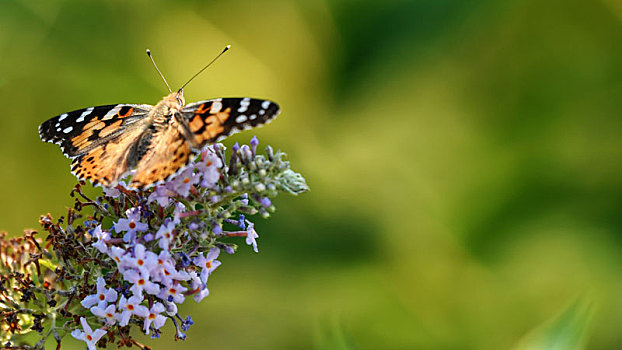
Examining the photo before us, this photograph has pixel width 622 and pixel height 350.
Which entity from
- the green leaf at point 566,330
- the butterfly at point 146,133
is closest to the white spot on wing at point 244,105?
the butterfly at point 146,133

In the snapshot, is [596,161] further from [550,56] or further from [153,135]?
[153,135]

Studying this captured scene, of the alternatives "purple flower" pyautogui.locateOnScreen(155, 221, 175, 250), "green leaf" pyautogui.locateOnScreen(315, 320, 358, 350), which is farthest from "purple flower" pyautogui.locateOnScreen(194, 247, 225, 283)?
"green leaf" pyautogui.locateOnScreen(315, 320, 358, 350)

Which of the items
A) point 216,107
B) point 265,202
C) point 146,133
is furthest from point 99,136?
point 265,202

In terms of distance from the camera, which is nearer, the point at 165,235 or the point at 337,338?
the point at 165,235

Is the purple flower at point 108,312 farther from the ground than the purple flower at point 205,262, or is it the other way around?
the purple flower at point 205,262

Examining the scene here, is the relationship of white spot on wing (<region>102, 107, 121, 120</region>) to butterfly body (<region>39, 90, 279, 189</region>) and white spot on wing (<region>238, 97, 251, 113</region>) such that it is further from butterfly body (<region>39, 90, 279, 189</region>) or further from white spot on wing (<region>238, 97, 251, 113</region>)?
white spot on wing (<region>238, 97, 251, 113</region>)

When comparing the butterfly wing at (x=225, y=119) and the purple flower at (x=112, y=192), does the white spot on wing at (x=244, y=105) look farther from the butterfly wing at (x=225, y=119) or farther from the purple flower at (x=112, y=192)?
the purple flower at (x=112, y=192)

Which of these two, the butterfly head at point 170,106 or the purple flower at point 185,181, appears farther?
the butterfly head at point 170,106

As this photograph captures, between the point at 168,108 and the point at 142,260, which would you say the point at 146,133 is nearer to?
the point at 168,108
